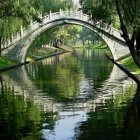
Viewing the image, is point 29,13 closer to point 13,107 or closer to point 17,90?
point 17,90

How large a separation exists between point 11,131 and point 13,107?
23.1 feet

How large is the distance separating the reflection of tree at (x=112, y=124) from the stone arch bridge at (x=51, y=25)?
49233 mm

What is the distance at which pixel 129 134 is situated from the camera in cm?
1838

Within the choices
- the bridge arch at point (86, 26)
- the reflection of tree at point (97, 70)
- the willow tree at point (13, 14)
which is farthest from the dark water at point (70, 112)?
the bridge arch at point (86, 26)

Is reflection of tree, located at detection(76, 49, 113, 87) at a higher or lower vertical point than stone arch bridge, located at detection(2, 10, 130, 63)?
lower

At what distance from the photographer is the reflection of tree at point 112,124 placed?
18.3 metres

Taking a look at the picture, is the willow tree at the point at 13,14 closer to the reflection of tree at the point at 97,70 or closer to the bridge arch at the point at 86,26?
the bridge arch at the point at 86,26

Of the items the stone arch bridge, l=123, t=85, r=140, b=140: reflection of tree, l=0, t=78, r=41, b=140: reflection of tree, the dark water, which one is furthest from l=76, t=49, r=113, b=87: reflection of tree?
l=123, t=85, r=140, b=140: reflection of tree

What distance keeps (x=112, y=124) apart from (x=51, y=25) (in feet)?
200

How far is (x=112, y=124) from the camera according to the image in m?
20.6

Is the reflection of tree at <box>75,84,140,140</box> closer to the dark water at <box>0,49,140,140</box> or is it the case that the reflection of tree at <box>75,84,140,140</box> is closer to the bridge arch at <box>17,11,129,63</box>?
the dark water at <box>0,49,140,140</box>

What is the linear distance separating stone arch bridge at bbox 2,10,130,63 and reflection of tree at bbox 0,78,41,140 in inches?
1743

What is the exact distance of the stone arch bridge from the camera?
7569cm

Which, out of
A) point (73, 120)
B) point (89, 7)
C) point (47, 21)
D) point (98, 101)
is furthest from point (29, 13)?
point (73, 120)
